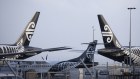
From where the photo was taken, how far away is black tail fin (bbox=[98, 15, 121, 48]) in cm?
6297

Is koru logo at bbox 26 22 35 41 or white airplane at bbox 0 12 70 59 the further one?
koru logo at bbox 26 22 35 41

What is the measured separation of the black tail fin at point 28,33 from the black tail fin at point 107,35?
499 inches

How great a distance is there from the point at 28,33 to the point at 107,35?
14.1 metres

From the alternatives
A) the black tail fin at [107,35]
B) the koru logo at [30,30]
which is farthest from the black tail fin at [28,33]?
the black tail fin at [107,35]

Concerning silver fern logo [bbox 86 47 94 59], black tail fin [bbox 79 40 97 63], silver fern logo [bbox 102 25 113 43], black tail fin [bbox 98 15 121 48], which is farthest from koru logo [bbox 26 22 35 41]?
silver fern logo [bbox 102 25 113 43]

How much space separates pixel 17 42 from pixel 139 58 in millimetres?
20127

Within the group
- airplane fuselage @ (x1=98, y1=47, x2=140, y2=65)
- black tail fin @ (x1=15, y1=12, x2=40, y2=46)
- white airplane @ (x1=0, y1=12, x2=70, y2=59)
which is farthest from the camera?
black tail fin @ (x1=15, y1=12, x2=40, y2=46)

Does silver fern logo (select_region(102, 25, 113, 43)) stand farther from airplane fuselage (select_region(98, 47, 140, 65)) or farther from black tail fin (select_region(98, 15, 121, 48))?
airplane fuselage (select_region(98, 47, 140, 65))

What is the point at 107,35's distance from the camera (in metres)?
63.3

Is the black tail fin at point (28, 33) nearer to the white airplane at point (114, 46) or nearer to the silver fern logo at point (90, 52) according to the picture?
the silver fern logo at point (90, 52)

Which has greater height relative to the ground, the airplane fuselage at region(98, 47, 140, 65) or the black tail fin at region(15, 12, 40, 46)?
the black tail fin at region(15, 12, 40, 46)

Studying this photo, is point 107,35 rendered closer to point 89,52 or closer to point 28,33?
point 89,52

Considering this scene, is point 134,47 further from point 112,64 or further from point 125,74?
point 125,74

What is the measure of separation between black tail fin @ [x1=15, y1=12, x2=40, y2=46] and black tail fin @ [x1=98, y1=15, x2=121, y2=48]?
12.7 m
